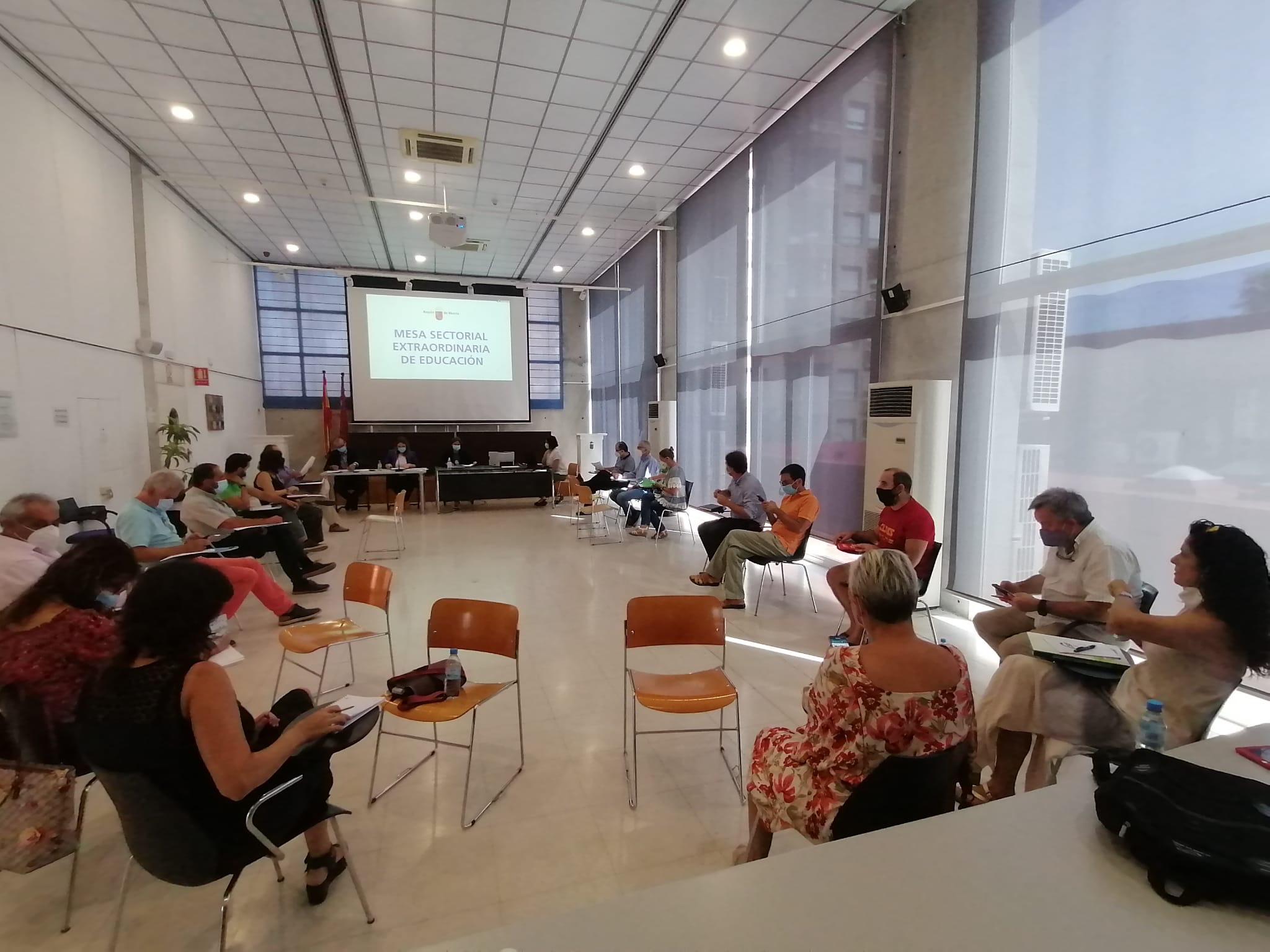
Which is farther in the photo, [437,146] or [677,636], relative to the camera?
[437,146]

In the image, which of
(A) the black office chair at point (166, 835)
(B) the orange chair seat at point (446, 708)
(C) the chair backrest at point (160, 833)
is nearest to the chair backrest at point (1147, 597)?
(B) the orange chair seat at point (446, 708)

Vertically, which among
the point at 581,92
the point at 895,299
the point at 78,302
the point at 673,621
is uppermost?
the point at 581,92

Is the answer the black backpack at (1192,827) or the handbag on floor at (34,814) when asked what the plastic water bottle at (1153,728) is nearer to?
the black backpack at (1192,827)

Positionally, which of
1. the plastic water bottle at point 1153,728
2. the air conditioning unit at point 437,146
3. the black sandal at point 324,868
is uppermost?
the air conditioning unit at point 437,146

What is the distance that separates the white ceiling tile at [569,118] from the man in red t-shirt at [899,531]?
469cm

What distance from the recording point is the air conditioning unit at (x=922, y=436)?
4.27 meters

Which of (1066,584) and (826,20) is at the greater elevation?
(826,20)

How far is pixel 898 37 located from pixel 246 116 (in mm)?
6138

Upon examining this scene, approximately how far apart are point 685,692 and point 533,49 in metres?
5.18

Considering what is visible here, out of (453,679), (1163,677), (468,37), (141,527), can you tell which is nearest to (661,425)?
(468,37)

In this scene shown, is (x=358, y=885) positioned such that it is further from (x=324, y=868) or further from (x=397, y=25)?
(x=397, y=25)

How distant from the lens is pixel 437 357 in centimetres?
1116

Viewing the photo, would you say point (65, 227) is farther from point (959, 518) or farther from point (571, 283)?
point (571, 283)

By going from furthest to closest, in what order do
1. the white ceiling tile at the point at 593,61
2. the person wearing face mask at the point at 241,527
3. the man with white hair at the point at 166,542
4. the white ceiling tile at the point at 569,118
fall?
the white ceiling tile at the point at 569,118
the white ceiling tile at the point at 593,61
the person wearing face mask at the point at 241,527
the man with white hair at the point at 166,542
